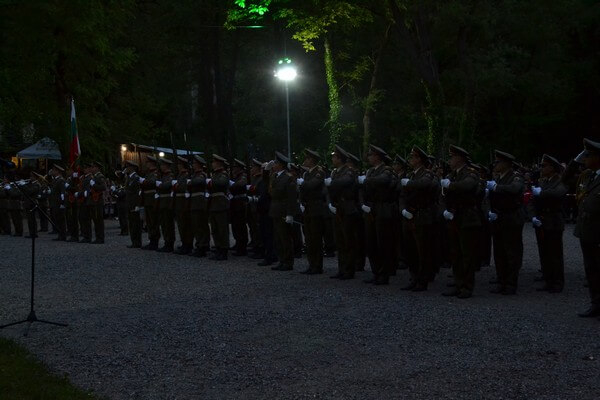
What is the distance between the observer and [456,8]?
107ft

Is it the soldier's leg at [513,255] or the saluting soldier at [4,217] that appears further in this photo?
the saluting soldier at [4,217]

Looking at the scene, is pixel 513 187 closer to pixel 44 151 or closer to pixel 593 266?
pixel 593 266

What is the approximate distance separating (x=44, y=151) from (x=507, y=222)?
27.3m

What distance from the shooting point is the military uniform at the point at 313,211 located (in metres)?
14.3

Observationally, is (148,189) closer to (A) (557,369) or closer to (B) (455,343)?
(B) (455,343)

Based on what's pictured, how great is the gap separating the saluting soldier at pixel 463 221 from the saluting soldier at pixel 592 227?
5.54ft

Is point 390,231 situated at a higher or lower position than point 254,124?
lower

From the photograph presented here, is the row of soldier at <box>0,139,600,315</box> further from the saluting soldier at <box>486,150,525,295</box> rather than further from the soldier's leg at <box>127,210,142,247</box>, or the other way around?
the soldier's leg at <box>127,210,142,247</box>

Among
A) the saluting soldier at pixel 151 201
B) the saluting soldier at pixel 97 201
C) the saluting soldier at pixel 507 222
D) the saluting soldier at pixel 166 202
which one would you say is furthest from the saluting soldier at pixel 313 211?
the saluting soldier at pixel 97 201

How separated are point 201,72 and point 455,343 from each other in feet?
130

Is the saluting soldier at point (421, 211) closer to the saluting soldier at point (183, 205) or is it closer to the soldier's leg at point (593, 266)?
the soldier's leg at point (593, 266)

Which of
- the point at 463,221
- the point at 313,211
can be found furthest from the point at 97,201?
the point at 463,221

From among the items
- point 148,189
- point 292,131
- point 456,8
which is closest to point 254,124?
point 292,131

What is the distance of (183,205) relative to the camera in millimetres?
17891
